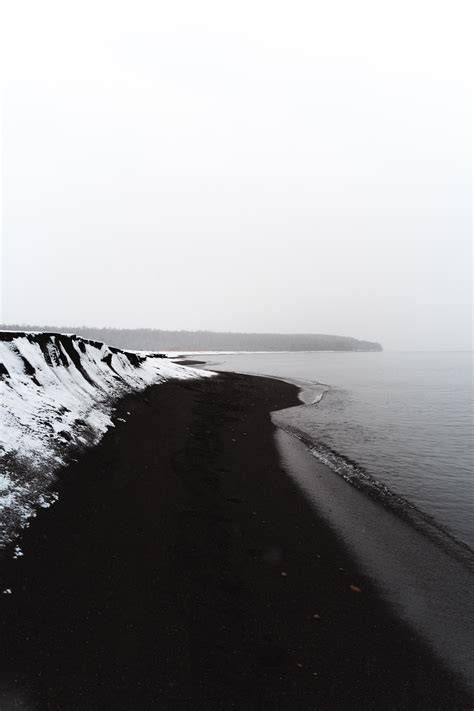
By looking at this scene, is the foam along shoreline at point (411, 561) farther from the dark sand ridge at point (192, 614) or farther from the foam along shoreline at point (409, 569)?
the dark sand ridge at point (192, 614)

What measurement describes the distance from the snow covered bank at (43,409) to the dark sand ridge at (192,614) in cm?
45

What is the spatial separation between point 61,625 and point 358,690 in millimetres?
3090

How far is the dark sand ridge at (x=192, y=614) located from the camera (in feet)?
11.4

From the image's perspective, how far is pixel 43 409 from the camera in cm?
929

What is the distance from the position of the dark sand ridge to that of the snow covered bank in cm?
45

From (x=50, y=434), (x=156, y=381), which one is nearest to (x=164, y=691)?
(x=50, y=434)

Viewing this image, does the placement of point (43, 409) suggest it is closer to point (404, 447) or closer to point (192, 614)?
point (192, 614)

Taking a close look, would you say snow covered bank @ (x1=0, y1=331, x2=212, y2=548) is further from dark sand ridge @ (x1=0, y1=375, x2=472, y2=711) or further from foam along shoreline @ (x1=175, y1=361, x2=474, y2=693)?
foam along shoreline @ (x1=175, y1=361, x2=474, y2=693)

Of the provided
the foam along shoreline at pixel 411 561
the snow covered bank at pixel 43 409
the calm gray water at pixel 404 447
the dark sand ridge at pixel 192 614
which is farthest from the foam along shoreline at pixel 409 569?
the snow covered bank at pixel 43 409

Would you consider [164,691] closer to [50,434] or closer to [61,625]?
[61,625]

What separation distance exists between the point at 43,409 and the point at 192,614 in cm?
669

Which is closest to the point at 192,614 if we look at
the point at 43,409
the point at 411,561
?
the point at 411,561

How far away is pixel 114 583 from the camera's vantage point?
15.8ft

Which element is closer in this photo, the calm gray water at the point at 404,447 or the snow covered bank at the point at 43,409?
the snow covered bank at the point at 43,409
